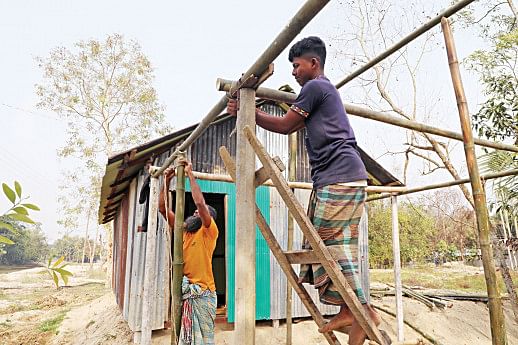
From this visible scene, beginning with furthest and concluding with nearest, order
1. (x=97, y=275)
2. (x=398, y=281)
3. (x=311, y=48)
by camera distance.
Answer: (x=97, y=275), (x=398, y=281), (x=311, y=48)

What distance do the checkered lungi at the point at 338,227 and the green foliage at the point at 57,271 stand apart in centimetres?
133

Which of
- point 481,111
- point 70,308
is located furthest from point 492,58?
point 70,308

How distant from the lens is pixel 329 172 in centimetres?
225

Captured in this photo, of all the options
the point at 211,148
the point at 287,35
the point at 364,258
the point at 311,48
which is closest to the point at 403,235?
the point at 364,258

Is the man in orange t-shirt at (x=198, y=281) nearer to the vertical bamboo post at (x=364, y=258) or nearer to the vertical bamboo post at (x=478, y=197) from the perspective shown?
the vertical bamboo post at (x=478, y=197)

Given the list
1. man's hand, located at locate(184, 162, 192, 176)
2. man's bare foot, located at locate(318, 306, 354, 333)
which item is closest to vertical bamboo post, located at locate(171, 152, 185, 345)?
man's hand, located at locate(184, 162, 192, 176)

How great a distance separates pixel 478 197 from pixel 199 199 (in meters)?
2.26

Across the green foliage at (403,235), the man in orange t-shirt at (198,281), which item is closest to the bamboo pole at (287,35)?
the man in orange t-shirt at (198,281)

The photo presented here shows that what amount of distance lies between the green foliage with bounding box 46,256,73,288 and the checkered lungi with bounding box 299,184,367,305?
1.33 metres

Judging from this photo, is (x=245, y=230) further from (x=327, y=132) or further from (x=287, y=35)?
(x=287, y=35)

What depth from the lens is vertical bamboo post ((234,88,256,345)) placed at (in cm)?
224


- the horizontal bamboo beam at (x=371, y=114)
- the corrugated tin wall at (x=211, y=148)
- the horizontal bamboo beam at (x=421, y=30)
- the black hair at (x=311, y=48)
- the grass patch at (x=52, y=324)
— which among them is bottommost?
the grass patch at (x=52, y=324)

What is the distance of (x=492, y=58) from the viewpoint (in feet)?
37.1

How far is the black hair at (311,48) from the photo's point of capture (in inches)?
96.0
